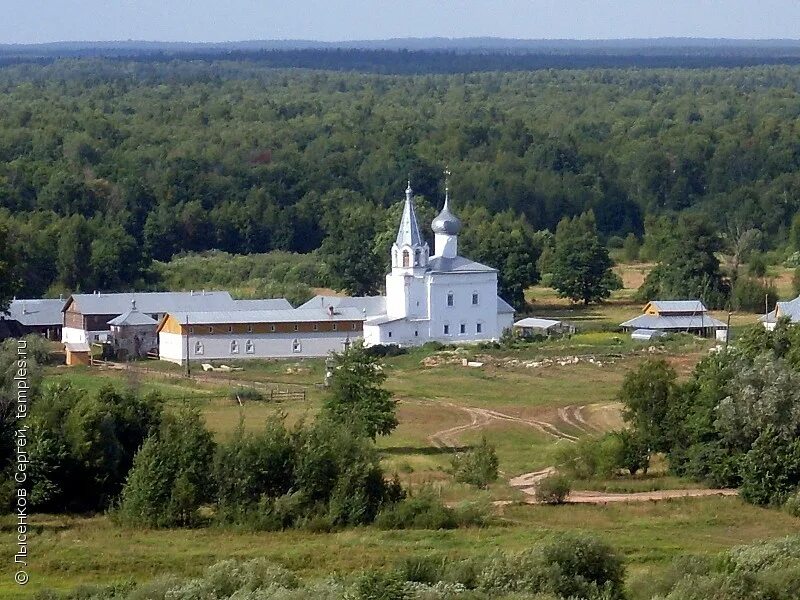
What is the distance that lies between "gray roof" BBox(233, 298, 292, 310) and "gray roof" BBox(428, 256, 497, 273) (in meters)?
3.35

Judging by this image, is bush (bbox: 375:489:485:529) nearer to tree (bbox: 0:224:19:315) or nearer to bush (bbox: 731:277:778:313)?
tree (bbox: 0:224:19:315)

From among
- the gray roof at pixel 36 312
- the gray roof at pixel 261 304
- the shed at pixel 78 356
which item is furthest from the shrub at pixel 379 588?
the gray roof at pixel 36 312

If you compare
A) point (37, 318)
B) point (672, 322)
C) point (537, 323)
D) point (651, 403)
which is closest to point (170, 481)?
point (651, 403)

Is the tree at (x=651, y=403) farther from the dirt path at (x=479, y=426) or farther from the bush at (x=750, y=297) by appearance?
the bush at (x=750, y=297)

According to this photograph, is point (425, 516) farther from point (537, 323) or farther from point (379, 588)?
point (537, 323)

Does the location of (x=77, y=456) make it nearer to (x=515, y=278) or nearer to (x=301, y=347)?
(x=301, y=347)

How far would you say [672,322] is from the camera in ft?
153

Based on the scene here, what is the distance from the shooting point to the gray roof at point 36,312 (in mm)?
46562

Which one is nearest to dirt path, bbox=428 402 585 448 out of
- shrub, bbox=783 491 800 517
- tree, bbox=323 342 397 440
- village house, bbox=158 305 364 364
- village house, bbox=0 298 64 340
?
tree, bbox=323 342 397 440

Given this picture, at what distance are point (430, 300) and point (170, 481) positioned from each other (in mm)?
20172

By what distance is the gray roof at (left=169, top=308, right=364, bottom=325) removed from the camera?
43688 mm

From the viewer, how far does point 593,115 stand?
105m

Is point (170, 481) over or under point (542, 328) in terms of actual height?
over

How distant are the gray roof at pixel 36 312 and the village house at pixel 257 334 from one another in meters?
3.65
